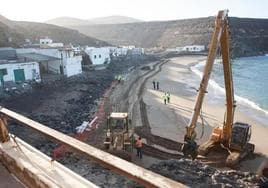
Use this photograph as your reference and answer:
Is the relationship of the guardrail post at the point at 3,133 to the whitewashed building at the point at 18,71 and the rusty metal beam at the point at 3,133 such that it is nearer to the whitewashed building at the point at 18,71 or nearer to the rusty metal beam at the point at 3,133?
the rusty metal beam at the point at 3,133

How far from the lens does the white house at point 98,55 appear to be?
6557cm

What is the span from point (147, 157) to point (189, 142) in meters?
5.86

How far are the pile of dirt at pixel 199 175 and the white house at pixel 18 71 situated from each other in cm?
2792

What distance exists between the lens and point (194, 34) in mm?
155250

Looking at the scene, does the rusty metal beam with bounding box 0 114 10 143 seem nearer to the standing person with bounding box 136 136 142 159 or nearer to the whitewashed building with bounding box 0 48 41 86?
the standing person with bounding box 136 136 142 159

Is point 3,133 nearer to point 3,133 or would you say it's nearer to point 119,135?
point 3,133

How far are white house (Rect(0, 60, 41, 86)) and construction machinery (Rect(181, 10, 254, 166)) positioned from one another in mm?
27199

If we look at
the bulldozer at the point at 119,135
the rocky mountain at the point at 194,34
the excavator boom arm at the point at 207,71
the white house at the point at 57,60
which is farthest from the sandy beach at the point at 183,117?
the rocky mountain at the point at 194,34

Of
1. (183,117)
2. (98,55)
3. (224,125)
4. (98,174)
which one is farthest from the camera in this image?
(98,55)

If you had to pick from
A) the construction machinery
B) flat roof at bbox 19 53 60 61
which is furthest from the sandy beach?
flat roof at bbox 19 53 60 61

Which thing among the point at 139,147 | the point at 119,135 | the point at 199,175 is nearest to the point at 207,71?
the point at 199,175

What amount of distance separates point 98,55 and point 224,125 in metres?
52.6

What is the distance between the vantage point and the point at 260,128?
28.6 m

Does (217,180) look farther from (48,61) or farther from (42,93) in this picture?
(48,61)
